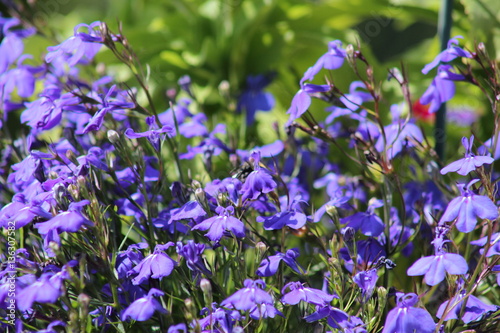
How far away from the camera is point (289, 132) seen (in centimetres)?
86

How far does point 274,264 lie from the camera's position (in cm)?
63

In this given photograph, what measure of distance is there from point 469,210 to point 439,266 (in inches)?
3.1

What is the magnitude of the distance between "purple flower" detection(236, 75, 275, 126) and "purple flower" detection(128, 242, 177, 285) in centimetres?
66

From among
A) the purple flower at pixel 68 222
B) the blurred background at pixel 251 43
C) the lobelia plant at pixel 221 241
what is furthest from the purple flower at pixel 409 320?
the blurred background at pixel 251 43

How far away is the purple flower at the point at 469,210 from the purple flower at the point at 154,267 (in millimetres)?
331

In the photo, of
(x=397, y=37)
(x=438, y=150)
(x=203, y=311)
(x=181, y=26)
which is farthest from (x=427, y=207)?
(x=397, y=37)

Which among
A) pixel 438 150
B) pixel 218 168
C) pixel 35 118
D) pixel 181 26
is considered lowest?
pixel 218 168

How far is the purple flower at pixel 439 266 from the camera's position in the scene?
592mm

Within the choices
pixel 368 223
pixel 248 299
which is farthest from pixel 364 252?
pixel 248 299

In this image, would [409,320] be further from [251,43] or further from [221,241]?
[251,43]

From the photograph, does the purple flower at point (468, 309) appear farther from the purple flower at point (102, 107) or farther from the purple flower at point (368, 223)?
the purple flower at point (102, 107)

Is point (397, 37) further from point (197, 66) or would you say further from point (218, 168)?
point (218, 168)

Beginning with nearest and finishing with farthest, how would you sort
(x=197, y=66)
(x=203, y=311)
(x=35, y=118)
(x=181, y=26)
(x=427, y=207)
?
(x=203, y=311)
(x=35, y=118)
(x=427, y=207)
(x=197, y=66)
(x=181, y=26)

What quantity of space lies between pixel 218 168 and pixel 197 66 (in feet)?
1.08
